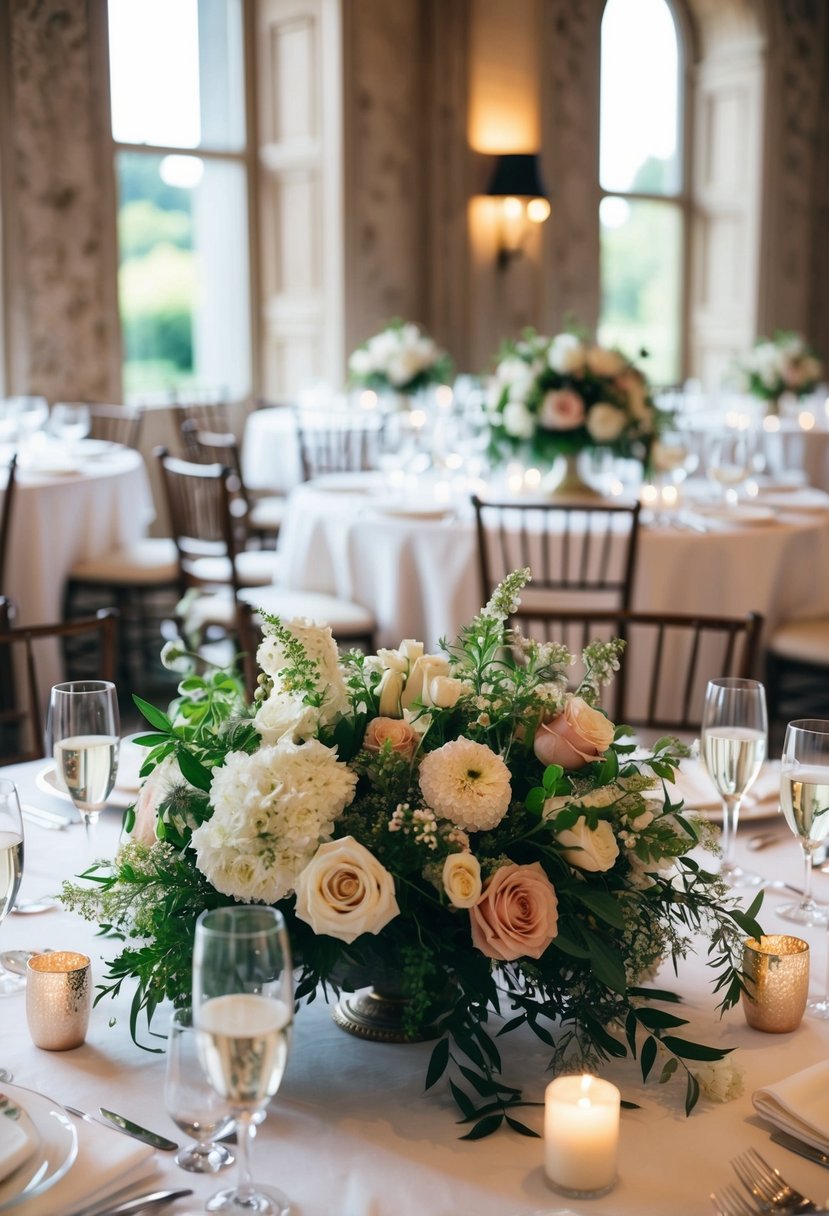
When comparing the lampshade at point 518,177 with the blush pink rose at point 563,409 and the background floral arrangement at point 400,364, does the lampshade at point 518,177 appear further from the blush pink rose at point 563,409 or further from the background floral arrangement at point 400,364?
the blush pink rose at point 563,409

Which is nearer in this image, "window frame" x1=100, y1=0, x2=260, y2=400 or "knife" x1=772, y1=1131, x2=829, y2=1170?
"knife" x1=772, y1=1131, x2=829, y2=1170

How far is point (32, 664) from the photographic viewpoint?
Answer: 2453 mm

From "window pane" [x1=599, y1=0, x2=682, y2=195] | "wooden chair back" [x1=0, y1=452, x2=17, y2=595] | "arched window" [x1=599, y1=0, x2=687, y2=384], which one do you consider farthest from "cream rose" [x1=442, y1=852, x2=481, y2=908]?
"window pane" [x1=599, y1=0, x2=682, y2=195]

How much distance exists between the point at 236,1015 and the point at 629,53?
1010 centimetres

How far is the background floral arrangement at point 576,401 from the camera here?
4016mm

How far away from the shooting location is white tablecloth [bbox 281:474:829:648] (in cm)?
396

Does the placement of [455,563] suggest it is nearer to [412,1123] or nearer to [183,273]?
[412,1123]

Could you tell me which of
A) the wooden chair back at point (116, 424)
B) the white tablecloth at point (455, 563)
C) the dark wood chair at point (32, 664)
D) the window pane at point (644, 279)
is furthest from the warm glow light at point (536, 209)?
the white tablecloth at point (455, 563)

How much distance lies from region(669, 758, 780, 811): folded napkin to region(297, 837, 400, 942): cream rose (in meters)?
0.78

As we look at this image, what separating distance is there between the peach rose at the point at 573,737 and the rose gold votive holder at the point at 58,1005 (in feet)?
1.42

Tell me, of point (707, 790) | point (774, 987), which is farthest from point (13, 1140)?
point (707, 790)

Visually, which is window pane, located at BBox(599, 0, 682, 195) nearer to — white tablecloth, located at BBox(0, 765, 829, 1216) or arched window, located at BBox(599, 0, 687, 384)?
arched window, located at BBox(599, 0, 687, 384)

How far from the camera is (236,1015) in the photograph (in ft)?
2.74

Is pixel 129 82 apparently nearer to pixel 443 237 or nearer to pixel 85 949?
pixel 443 237
